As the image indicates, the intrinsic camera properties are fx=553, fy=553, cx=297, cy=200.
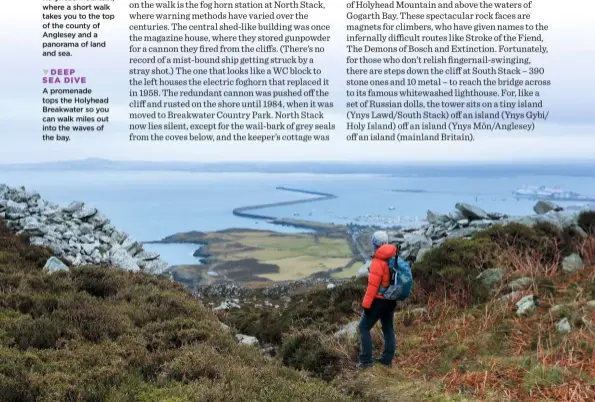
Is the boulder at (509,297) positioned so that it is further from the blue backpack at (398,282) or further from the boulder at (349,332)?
the blue backpack at (398,282)

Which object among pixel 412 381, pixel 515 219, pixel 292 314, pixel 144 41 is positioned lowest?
pixel 292 314

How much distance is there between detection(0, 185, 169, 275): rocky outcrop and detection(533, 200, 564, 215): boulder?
12.0 metres

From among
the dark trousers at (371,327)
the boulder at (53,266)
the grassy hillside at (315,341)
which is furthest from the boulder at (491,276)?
the boulder at (53,266)

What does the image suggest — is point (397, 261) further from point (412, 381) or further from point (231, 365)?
point (231, 365)

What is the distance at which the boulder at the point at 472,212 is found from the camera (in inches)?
675

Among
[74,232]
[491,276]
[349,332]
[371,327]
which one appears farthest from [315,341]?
[74,232]

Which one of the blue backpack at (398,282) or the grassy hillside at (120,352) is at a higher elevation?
the blue backpack at (398,282)

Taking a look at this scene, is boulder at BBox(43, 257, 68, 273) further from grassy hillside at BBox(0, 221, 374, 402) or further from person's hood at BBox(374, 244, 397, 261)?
person's hood at BBox(374, 244, 397, 261)

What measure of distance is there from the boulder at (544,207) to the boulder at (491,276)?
663 centimetres

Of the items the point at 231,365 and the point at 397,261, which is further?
the point at 397,261

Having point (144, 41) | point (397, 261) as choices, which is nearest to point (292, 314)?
point (397, 261)

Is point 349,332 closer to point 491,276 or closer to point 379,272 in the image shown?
point 379,272

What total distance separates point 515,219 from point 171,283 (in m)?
9.71

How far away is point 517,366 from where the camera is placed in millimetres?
7328
